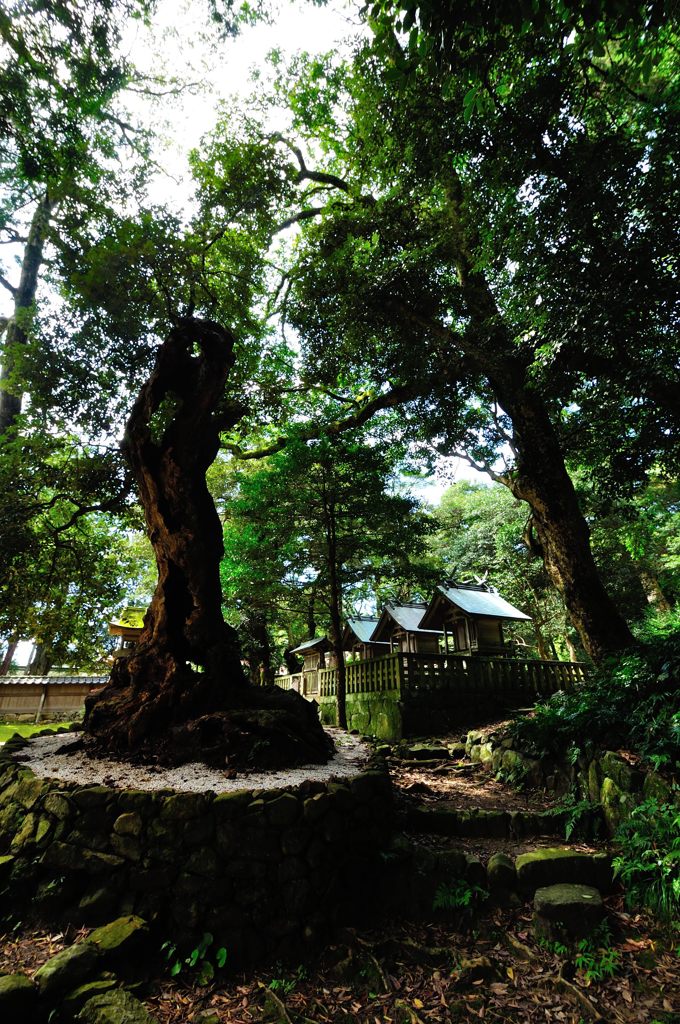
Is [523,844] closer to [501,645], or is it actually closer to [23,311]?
[23,311]

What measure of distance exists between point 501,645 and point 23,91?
60.6ft

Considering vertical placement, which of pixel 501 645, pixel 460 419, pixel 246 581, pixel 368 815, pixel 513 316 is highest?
pixel 460 419

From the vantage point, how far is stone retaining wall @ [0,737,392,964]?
12.2 feet

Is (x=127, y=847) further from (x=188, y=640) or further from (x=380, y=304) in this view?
(x=380, y=304)

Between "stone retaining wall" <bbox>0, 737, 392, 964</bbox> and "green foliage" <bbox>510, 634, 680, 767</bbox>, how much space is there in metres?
3.23

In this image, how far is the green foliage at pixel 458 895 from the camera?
400 cm

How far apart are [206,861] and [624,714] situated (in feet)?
16.7

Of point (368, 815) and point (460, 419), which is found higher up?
point (460, 419)

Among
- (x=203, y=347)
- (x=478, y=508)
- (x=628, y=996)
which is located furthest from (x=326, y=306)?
(x=478, y=508)

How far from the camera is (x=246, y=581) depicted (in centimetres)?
1204

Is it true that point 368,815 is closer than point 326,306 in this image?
Yes

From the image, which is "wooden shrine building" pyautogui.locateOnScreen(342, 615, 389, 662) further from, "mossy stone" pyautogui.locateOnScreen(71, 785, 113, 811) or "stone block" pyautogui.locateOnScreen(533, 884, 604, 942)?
"stone block" pyautogui.locateOnScreen(533, 884, 604, 942)

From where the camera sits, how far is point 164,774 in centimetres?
492

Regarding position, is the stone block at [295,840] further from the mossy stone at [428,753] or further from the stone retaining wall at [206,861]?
the mossy stone at [428,753]
